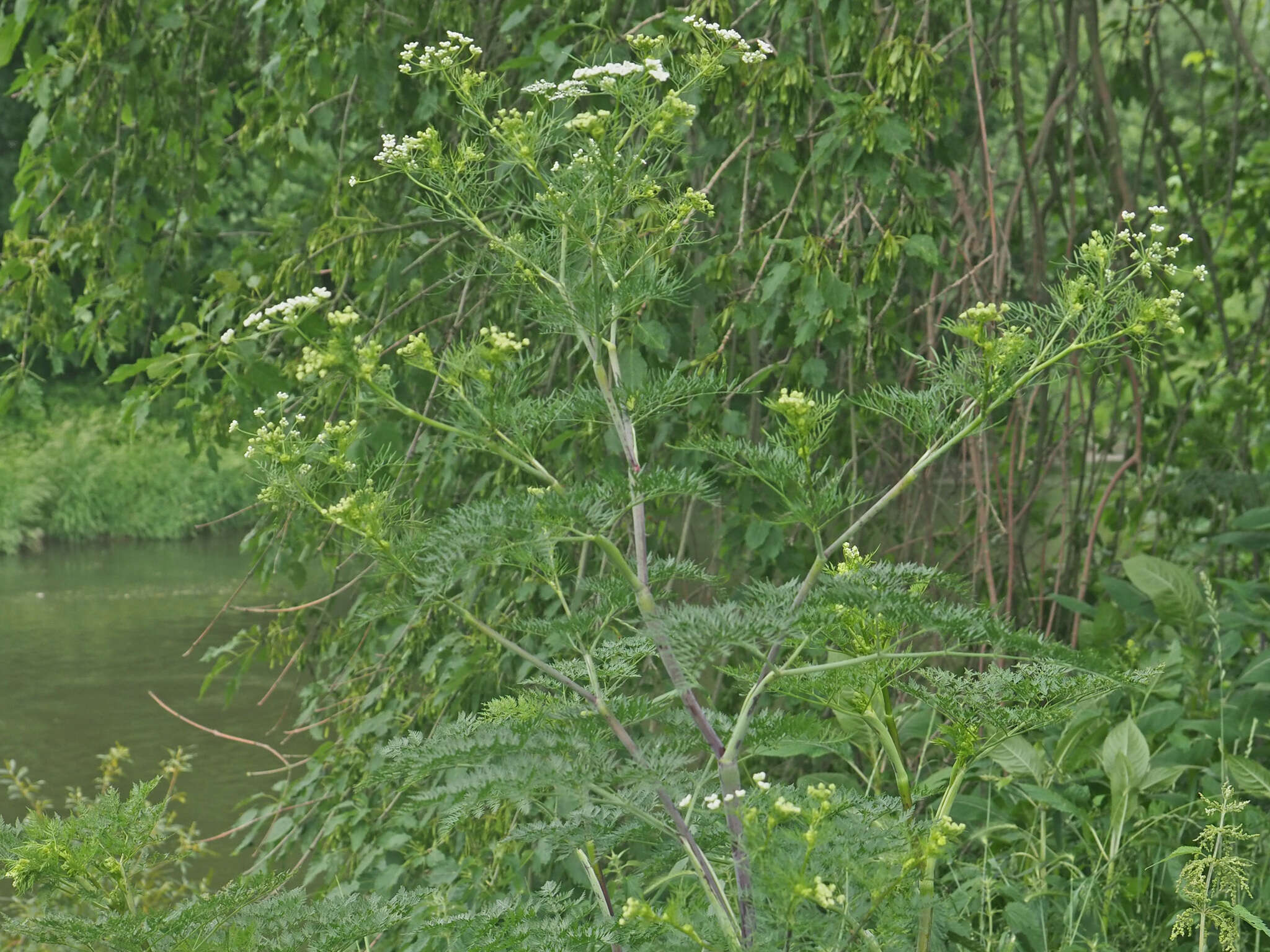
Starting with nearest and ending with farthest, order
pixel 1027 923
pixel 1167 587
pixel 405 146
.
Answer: pixel 405 146 < pixel 1027 923 < pixel 1167 587

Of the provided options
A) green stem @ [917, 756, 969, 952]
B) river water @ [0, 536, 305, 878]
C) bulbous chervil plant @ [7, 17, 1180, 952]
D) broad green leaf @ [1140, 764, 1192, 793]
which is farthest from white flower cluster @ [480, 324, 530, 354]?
river water @ [0, 536, 305, 878]

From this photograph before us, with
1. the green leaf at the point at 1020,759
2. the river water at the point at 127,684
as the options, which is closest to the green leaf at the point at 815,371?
the green leaf at the point at 1020,759

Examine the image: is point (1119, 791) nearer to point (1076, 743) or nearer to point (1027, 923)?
point (1076, 743)

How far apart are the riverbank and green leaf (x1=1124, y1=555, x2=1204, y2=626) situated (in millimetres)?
9133

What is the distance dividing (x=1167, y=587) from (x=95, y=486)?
34.8 ft

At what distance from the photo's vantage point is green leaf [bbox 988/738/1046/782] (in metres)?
2.03

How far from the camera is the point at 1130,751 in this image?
2002mm

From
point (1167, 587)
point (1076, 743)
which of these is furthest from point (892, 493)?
point (1167, 587)

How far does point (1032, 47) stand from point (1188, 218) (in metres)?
1.24

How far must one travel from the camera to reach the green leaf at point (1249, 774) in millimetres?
1984

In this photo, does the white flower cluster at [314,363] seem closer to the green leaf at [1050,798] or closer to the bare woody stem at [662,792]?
the bare woody stem at [662,792]

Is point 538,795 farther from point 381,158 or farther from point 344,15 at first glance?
point 344,15

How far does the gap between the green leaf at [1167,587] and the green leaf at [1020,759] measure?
63 centimetres

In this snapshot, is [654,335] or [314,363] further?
[654,335]
